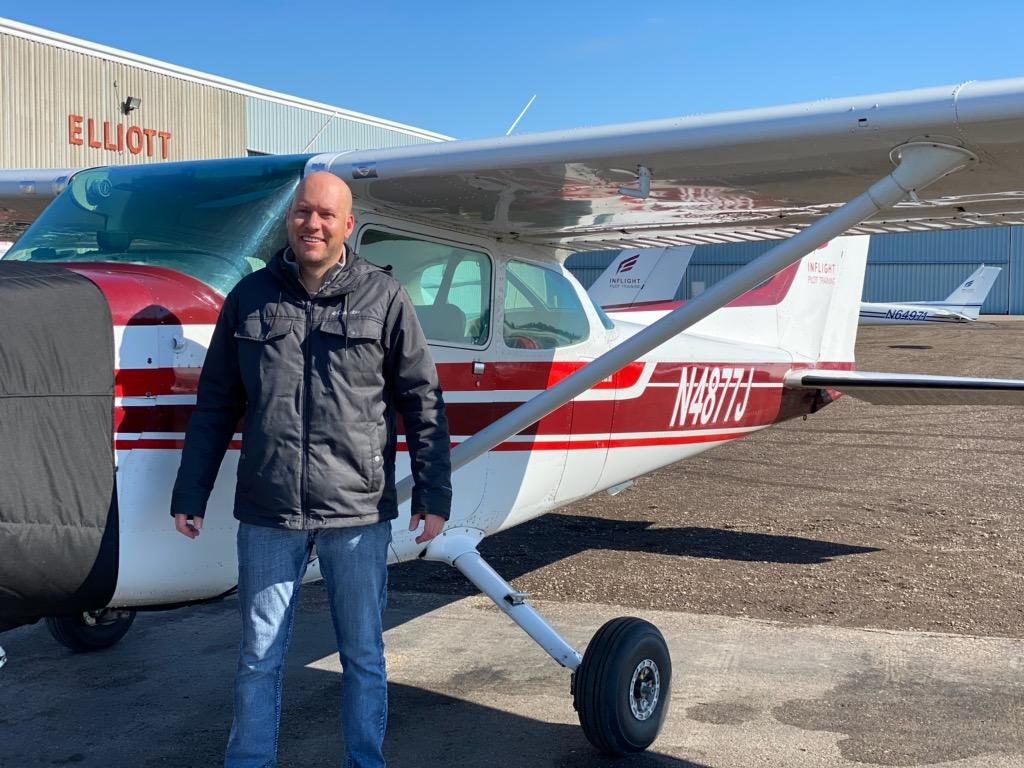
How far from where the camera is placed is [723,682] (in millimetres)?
4348

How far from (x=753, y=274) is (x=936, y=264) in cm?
5399

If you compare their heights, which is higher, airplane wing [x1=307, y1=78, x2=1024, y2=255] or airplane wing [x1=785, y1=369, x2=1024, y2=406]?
airplane wing [x1=307, y1=78, x2=1024, y2=255]

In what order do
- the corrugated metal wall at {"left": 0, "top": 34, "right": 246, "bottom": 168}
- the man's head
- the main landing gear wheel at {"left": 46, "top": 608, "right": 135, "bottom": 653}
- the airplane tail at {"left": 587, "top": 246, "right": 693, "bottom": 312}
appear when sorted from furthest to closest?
the corrugated metal wall at {"left": 0, "top": 34, "right": 246, "bottom": 168}, the airplane tail at {"left": 587, "top": 246, "right": 693, "bottom": 312}, the main landing gear wheel at {"left": 46, "top": 608, "right": 135, "bottom": 653}, the man's head

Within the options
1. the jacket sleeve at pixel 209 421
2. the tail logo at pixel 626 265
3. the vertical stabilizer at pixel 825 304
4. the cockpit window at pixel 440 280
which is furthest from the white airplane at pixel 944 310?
the jacket sleeve at pixel 209 421

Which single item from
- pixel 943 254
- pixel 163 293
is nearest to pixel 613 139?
pixel 163 293

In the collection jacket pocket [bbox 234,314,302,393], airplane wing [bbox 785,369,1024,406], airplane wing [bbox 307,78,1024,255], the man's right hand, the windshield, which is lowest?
the man's right hand

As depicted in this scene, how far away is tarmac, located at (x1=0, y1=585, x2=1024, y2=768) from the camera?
3680 millimetres

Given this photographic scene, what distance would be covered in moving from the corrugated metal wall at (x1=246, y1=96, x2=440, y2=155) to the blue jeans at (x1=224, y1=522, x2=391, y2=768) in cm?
1964

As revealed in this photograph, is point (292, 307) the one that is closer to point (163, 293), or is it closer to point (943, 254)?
point (163, 293)

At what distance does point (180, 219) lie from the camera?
3.45 metres

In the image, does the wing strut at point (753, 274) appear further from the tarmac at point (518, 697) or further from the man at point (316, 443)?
the tarmac at point (518, 697)

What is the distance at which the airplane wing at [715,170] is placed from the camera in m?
3.03

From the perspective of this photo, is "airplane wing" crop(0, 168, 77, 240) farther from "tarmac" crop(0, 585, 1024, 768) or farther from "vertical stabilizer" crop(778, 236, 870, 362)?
"vertical stabilizer" crop(778, 236, 870, 362)

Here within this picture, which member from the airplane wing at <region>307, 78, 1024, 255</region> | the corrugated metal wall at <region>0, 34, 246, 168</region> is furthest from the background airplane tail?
the airplane wing at <region>307, 78, 1024, 255</region>
